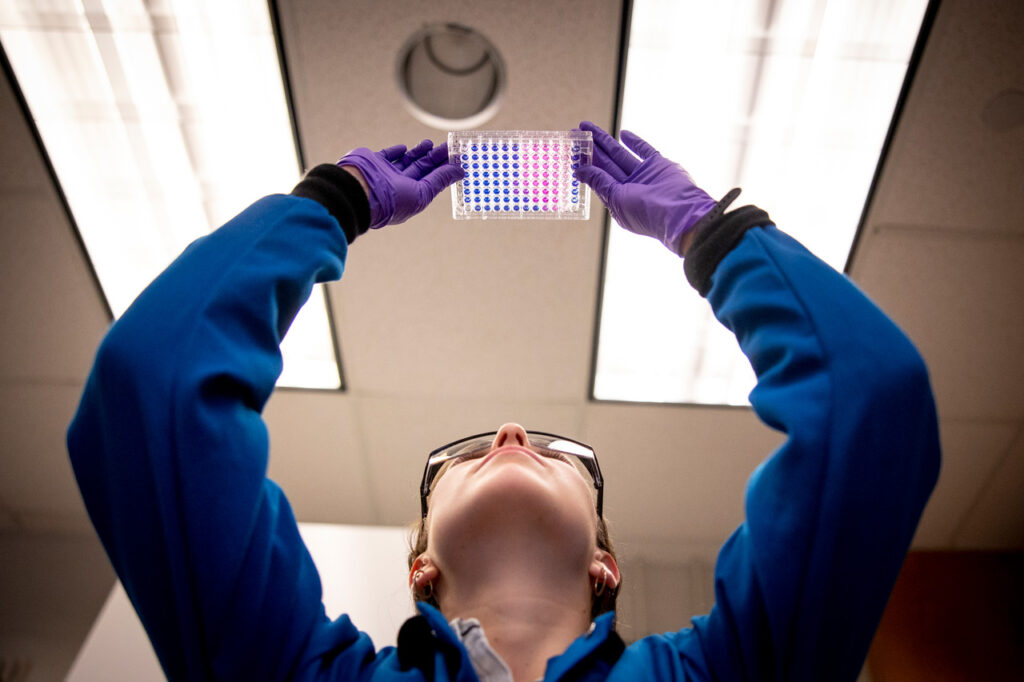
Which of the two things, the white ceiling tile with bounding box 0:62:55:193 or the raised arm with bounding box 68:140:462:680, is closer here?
the raised arm with bounding box 68:140:462:680

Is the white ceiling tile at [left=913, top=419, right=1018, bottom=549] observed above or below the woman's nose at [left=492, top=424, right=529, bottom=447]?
below

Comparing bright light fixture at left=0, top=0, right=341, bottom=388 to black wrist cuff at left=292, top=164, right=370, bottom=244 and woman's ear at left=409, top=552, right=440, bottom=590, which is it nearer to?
black wrist cuff at left=292, top=164, right=370, bottom=244

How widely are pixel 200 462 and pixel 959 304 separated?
210 centimetres

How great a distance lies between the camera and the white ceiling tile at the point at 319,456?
6.75 feet

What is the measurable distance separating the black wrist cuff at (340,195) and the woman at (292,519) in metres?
0.02

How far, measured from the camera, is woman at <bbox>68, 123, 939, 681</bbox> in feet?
2.33

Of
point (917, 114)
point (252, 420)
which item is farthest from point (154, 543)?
point (917, 114)

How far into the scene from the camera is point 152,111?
152 cm

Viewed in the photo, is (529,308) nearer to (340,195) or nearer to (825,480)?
(340,195)

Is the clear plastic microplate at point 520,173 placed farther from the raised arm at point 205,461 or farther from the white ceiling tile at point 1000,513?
the white ceiling tile at point 1000,513

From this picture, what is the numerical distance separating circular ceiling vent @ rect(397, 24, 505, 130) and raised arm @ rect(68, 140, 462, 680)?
2.38 ft

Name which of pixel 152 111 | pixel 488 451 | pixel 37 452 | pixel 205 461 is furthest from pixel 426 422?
pixel 37 452

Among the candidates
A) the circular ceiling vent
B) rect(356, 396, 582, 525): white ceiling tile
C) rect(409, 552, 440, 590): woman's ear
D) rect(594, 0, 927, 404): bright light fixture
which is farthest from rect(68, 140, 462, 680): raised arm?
rect(356, 396, 582, 525): white ceiling tile

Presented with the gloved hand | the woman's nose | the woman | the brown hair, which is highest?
the gloved hand
